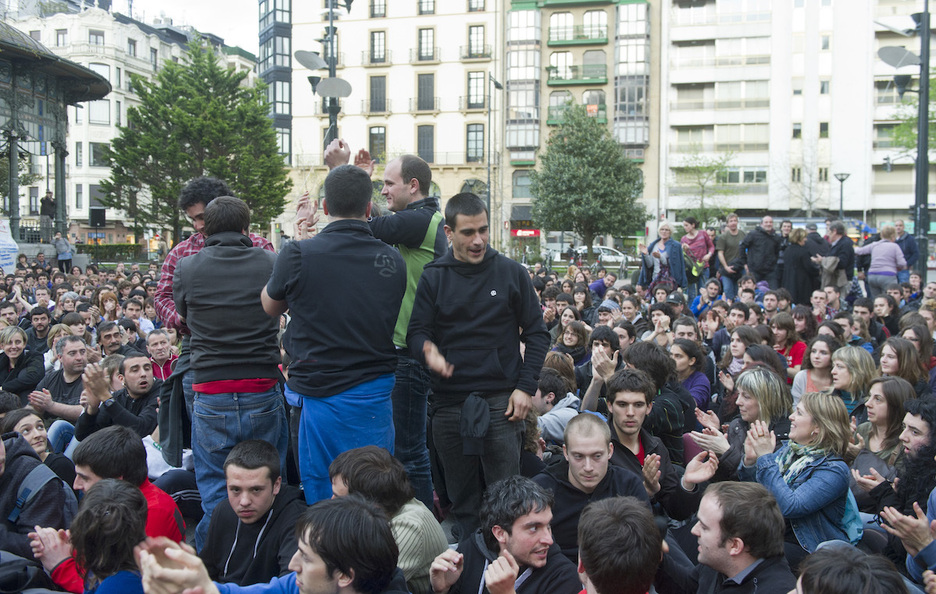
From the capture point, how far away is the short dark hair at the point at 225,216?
13.6 ft

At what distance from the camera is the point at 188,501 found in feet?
18.0

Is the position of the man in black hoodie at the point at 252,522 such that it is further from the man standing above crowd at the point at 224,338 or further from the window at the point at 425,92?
the window at the point at 425,92

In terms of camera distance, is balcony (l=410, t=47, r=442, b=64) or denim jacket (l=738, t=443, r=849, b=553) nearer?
denim jacket (l=738, t=443, r=849, b=553)

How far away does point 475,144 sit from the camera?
52.4m

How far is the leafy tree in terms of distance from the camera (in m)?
47.9

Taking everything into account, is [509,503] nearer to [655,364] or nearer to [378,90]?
[655,364]

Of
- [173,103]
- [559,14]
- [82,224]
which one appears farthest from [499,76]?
[82,224]

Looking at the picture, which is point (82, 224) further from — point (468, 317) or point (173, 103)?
point (468, 317)

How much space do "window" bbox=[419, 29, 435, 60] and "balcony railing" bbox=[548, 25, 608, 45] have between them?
8.17 meters

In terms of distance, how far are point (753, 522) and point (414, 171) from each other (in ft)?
8.62

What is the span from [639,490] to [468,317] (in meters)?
1.29

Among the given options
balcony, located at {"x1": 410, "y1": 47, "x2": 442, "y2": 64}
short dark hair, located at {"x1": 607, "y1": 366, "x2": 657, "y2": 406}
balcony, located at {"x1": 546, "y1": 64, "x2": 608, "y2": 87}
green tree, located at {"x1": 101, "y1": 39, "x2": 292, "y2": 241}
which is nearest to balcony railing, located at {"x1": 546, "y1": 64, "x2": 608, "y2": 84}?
balcony, located at {"x1": 546, "y1": 64, "x2": 608, "y2": 87}

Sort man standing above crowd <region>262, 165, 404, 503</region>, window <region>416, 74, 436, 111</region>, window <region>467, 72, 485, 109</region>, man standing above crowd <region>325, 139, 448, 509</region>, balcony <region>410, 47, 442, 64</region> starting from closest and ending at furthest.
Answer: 1. man standing above crowd <region>262, 165, 404, 503</region>
2. man standing above crowd <region>325, 139, 448, 509</region>
3. window <region>467, 72, 485, 109</region>
4. balcony <region>410, 47, 442, 64</region>
5. window <region>416, 74, 436, 111</region>

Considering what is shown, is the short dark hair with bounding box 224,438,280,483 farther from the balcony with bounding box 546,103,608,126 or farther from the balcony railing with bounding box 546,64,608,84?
the balcony railing with bounding box 546,64,608,84
